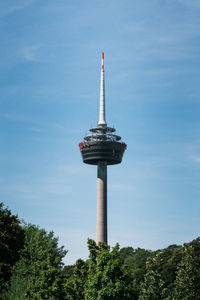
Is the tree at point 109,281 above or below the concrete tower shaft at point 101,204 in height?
below

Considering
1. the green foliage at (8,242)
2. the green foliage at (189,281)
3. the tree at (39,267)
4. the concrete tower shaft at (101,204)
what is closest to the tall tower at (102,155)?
the concrete tower shaft at (101,204)

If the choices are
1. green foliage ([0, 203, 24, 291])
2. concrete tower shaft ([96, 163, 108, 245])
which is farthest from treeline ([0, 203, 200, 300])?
concrete tower shaft ([96, 163, 108, 245])

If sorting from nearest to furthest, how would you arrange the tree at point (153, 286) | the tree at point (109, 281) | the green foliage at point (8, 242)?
the tree at point (109, 281) < the tree at point (153, 286) < the green foliage at point (8, 242)

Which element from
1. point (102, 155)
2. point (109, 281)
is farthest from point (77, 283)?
point (102, 155)

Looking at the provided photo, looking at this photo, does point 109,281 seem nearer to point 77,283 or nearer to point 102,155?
point 77,283

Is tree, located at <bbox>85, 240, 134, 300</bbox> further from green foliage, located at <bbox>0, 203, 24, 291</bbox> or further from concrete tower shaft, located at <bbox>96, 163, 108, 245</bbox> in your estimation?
concrete tower shaft, located at <bbox>96, 163, 108, 245</bbox>

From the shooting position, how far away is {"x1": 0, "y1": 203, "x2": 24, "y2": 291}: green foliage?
7375cm

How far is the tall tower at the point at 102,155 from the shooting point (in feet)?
521

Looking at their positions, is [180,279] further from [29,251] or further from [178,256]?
[178,256]

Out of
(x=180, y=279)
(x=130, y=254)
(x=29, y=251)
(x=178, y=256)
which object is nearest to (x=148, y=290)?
(x=180, y=279)

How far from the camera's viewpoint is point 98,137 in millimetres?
161000

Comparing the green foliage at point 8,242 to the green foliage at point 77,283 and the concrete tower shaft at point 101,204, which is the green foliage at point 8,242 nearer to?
the green foliage at point 77,283

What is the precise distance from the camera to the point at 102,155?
159 meters

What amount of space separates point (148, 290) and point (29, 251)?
2567 centimetres
